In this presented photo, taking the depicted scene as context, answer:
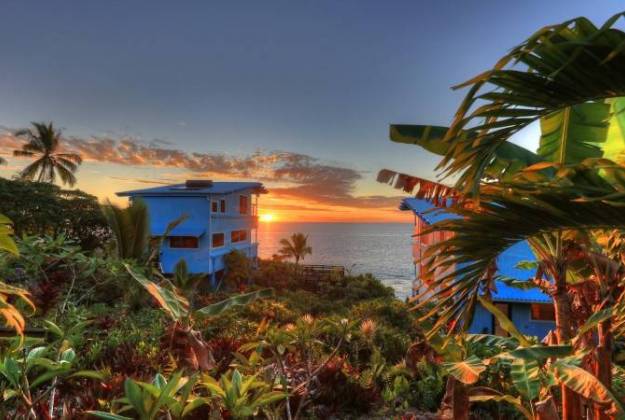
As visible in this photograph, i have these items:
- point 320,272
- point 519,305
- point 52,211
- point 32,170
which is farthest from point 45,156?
point 519,305

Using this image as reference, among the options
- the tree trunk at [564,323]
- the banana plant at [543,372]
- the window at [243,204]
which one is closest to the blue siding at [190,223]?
the window at [243,204]

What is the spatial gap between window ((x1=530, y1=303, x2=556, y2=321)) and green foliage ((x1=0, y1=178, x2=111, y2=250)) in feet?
79.9

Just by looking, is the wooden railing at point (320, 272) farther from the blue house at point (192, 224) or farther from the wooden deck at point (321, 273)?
the blue house at point (192, 224)

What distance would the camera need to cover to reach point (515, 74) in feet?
6.57

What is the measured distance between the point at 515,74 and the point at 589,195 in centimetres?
76

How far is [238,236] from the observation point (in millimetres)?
27375

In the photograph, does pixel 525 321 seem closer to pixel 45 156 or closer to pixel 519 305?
pixel 519 305

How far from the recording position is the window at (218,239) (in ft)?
78.1

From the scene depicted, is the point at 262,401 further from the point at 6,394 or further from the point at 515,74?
the point at 515,74

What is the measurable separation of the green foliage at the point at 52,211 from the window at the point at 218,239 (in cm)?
808

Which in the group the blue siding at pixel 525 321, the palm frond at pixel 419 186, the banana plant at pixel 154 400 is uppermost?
the palm frond at pixel 419 186

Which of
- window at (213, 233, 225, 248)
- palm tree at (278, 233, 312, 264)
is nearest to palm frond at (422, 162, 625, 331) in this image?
window at (213, 233, 225, 248)

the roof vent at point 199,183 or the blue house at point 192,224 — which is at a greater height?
the roof vent at point 199,183

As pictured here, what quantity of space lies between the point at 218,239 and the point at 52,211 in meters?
10.5
